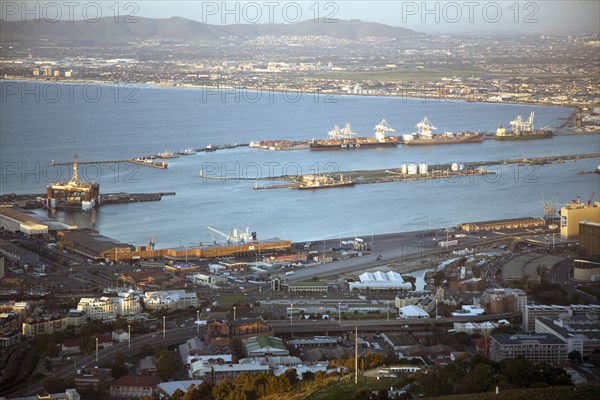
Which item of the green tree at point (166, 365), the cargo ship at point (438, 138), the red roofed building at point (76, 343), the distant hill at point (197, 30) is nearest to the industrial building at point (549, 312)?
the green tree at point (166, 365)

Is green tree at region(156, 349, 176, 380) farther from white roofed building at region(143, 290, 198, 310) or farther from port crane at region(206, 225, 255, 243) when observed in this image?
port crane at region(206, 225, 255, 243)

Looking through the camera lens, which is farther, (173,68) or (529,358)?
(173,68)

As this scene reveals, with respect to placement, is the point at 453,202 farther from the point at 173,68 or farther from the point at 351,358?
the point at 173,68

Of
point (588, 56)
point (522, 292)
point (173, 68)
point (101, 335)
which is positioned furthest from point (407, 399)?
point (173, 68)

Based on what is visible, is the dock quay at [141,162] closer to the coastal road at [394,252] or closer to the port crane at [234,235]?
the port crane at [234,235]

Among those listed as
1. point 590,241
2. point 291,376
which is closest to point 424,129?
point 590,241

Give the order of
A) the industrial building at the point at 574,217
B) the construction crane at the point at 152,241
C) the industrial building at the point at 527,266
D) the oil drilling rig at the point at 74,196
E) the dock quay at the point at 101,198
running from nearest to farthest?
the industrial building at the point at 527,266 < the construction crane at the point at 152,241 < the industrial building at the point at 574,217 < the oil drilling rig at the point at 74,196 < the dock quay at the point at 101,198
